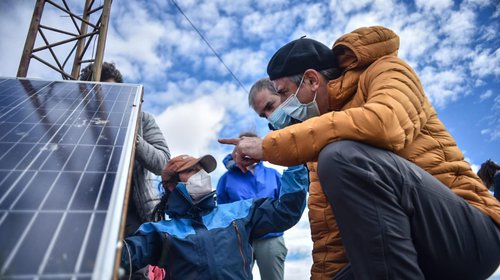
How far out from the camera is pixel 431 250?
1428 millimetres

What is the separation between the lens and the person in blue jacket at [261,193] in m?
3.66

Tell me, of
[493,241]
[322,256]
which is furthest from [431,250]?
[322,256]

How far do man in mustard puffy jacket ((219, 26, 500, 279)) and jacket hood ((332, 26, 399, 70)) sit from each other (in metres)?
0.08

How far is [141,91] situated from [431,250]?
7.13ft

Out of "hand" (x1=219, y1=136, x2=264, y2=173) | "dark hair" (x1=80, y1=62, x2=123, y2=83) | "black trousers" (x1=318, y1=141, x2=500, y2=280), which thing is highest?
"dark hair" (x1=80, y1=62, x2=123, y2=83)

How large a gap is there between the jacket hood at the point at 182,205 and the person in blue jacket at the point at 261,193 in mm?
946

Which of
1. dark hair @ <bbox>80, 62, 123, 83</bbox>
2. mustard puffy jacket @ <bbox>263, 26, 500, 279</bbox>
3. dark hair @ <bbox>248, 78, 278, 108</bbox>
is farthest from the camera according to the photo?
dark hair @ <bbox>80, 62, 123, 83</bbox>

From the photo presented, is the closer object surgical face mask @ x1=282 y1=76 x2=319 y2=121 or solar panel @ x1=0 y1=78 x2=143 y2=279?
solar panel @ x1=0 y1=78 x2=143 y2=279

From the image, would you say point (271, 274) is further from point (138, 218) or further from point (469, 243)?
point (469, 243)

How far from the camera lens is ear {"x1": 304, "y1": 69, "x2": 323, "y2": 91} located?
226 cm

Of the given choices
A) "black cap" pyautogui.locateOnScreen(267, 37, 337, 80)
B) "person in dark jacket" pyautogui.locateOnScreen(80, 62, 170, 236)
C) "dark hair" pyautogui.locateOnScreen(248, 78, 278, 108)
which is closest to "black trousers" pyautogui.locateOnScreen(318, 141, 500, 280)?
"black cap" pyautogui.locateOnScreen(267, 37, 337, 80)

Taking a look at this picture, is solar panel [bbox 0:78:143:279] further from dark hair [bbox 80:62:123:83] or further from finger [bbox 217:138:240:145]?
dark hair [bbox 80:62:123:83]

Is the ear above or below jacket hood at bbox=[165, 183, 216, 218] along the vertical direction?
above

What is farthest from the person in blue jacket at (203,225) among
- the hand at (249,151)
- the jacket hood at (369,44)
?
the jacket hood at (369,44)
